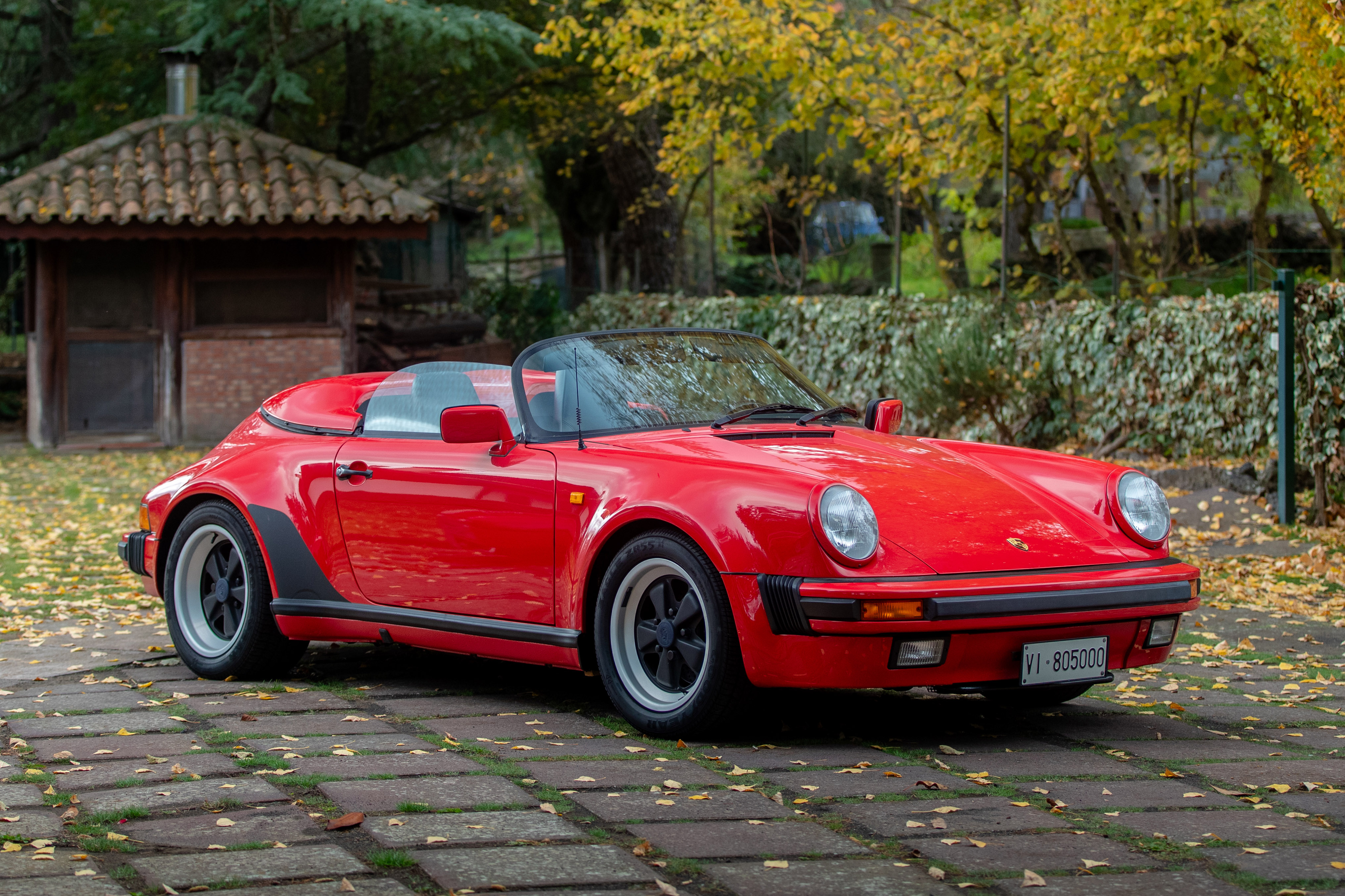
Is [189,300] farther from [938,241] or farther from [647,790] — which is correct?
[647,790]

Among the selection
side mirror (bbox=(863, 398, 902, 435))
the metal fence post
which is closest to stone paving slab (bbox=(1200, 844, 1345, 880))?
side mirror (bbox=(863, 398, 902, 435))

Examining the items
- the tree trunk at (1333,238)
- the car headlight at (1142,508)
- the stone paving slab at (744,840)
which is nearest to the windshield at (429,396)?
the car headlight at (1142,508)

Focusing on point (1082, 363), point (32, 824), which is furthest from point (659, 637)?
point (1082, 363)

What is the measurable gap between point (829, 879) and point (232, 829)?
1.50 metres

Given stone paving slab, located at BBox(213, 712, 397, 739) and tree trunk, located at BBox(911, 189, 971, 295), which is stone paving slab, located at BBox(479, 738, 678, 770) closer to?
stone paving slab, located at BBox(213, 712, 397, 739)

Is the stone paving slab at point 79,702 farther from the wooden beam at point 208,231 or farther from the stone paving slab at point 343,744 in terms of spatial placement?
the wooden beam at point 208,231

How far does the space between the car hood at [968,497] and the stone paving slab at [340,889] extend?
1751 millimetres

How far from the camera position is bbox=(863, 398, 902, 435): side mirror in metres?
5.98

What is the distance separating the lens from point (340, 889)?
132 inches

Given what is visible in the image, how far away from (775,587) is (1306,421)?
21.5 ft

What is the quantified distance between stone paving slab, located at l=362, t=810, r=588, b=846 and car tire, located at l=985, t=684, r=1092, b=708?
6.86 feet

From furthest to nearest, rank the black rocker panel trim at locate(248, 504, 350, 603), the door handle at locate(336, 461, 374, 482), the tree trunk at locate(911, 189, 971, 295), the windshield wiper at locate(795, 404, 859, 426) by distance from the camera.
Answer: the tree trunk at locate(911, 189, 971, 295) → the black rocker panel trim at locate(248, 504, 350, 603) → the door handle at locate(336, 461, 374, 482) → the windshield wiper at locate(795, 404, 859, 426)

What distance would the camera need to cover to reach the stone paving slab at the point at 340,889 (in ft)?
10.9

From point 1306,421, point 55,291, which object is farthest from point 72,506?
point 1306,421
